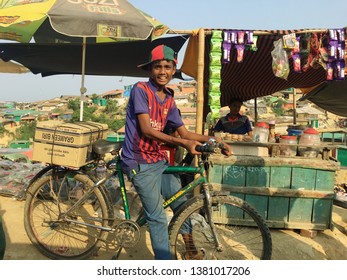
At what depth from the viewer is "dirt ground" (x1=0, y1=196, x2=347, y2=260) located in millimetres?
3279

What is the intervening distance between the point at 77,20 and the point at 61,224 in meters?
2.71

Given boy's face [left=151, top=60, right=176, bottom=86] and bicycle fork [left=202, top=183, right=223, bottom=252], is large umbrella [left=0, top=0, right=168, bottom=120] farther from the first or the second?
bicycle fork [left=202, top=183, right=223, bottom=252]

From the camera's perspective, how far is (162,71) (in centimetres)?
254

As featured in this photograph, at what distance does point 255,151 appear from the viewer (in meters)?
4.26

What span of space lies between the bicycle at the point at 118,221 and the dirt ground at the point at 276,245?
7.9 inches

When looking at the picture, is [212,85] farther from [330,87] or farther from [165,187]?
[330,87]

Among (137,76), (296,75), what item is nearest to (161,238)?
(296,75)

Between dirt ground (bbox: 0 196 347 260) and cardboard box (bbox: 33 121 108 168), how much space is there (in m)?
1.00

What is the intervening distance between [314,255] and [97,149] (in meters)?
2.92

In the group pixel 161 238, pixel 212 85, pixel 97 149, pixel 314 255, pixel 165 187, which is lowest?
pixel 314 255

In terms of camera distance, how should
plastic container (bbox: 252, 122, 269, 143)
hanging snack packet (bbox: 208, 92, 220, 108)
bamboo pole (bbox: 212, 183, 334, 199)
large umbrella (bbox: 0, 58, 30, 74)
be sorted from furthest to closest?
1. large umbrella (bbox: 0, 58, 30, 74)
2. hanging snack packet (bbox: 208, 92, 220, 108)
3. plastic container (bbox: 252, 122, 269, 143)
4. bamboo pole (bbox: 212, 183, 334, 199)

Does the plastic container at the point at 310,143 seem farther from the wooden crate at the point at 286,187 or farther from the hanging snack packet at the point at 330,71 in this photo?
the hanging snack packet at the point at 330,71

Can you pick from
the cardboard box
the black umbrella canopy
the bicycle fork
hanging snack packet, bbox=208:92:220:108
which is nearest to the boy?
the bicycle fork

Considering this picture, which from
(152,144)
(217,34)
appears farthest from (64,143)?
(217,34)
